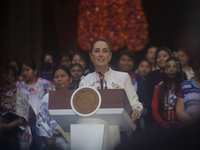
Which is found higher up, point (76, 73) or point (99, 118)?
point (76, 73)

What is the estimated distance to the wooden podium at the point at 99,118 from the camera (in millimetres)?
2602

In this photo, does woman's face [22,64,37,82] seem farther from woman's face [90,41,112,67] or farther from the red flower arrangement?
the red flower arrangement

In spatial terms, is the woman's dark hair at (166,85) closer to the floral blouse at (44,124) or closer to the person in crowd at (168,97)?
the person in crowd at (168,97)

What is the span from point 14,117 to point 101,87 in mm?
1168

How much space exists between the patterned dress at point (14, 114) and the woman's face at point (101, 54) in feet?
3.61

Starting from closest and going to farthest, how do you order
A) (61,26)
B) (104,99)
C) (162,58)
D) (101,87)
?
(104,99) < (101,87) < (162,58) < (61,26)

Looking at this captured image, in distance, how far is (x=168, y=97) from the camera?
4.43 meters

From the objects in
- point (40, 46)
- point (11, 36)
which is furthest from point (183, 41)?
point (11, 36)

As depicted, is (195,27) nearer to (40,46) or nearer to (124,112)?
(40,46)

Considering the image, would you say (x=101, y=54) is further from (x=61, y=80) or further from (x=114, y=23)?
(x=114, y=23)

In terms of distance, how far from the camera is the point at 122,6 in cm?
977

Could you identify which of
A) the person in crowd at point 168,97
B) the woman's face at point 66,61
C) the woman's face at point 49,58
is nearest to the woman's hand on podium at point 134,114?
the person in crowd at point 168,97

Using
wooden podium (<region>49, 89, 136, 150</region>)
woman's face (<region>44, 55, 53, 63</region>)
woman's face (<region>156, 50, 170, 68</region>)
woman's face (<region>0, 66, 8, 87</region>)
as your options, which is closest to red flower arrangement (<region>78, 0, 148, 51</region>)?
woman's face (<region>44, 55, 53, 63</region>)

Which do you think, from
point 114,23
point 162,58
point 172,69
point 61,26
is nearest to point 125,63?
point 162,58
